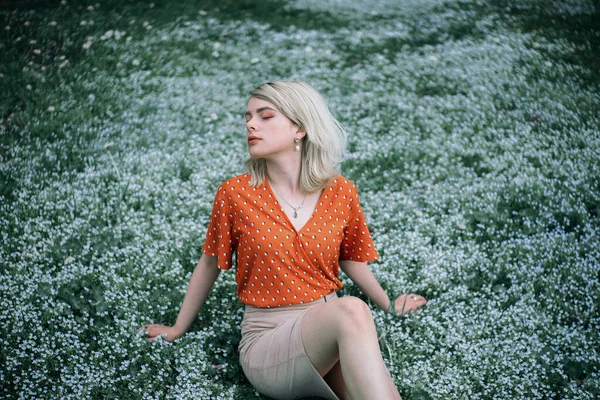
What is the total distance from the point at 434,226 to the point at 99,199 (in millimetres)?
3375

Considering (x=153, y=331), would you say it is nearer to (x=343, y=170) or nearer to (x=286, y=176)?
(x=286, y=176)

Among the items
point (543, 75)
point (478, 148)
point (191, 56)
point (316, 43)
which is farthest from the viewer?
point (316, 43)

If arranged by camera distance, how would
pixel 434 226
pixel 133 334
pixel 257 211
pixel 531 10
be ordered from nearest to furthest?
pixel 257 211 < pixel 133 334 < pixel 434 226 < pixel 531 10

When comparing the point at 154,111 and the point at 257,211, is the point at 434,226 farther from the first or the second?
the point at 154,111

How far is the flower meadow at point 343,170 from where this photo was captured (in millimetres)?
4199

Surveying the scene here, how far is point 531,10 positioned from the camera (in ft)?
32.9

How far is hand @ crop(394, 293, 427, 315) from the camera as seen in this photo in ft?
15.2

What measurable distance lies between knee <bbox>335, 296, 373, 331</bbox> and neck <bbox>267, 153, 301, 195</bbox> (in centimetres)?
95

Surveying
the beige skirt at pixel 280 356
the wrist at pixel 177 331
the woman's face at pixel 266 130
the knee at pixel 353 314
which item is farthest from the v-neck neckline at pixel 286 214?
the wrist at pixel 177 331

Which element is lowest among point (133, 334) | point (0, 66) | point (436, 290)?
point (436, 290)

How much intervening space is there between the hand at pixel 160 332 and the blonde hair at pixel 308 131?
131 centimetres

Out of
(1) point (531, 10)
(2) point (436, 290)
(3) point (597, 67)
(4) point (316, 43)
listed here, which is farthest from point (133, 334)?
(1) point (531, 10)

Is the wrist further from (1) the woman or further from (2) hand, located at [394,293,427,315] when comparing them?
(2) hand, located at [394,293,427,315]

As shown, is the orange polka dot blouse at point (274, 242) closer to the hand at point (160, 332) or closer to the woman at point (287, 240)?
the woman at point (287, 240)
